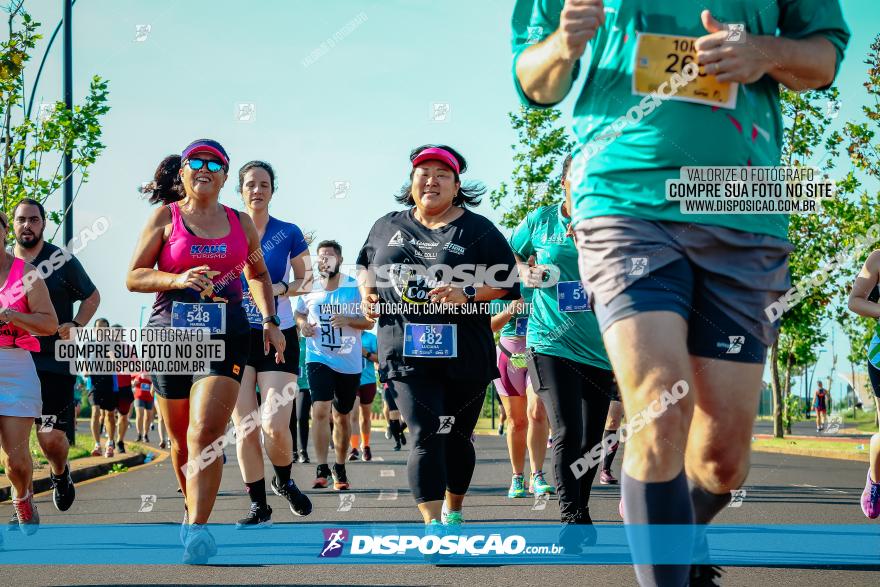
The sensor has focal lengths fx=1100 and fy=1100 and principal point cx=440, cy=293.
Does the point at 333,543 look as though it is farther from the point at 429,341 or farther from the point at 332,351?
the point at 332,351

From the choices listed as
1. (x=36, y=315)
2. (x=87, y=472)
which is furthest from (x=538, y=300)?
(x=87, y=472)

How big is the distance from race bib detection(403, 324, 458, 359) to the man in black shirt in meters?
2.98

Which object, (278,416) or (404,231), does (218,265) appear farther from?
(278,416)

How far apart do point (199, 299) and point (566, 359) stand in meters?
2.15

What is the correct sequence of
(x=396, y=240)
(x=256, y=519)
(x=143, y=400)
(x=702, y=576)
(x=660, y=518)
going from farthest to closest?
(x=143, y=400) < (x=256, y=519) < (x=396, y=240) < (x=702, y=576) < (x=660, y=518)

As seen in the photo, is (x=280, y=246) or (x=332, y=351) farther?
(x=332, y=351)

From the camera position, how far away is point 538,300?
277 inches

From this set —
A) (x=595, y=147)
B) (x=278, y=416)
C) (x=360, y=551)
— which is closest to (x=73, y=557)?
(x=360, y=551)

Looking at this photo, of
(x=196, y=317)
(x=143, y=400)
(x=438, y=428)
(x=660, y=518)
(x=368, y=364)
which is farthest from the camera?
(x=143, y=400)

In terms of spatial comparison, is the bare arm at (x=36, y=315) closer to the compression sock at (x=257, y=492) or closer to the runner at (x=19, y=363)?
the runner at (x=19, y=363)

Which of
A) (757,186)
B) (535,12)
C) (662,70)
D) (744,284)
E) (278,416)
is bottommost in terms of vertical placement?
(278,416)

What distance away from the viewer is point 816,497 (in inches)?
391

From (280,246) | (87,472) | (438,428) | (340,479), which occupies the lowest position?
(87,472)

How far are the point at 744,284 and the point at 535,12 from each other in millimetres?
1113
